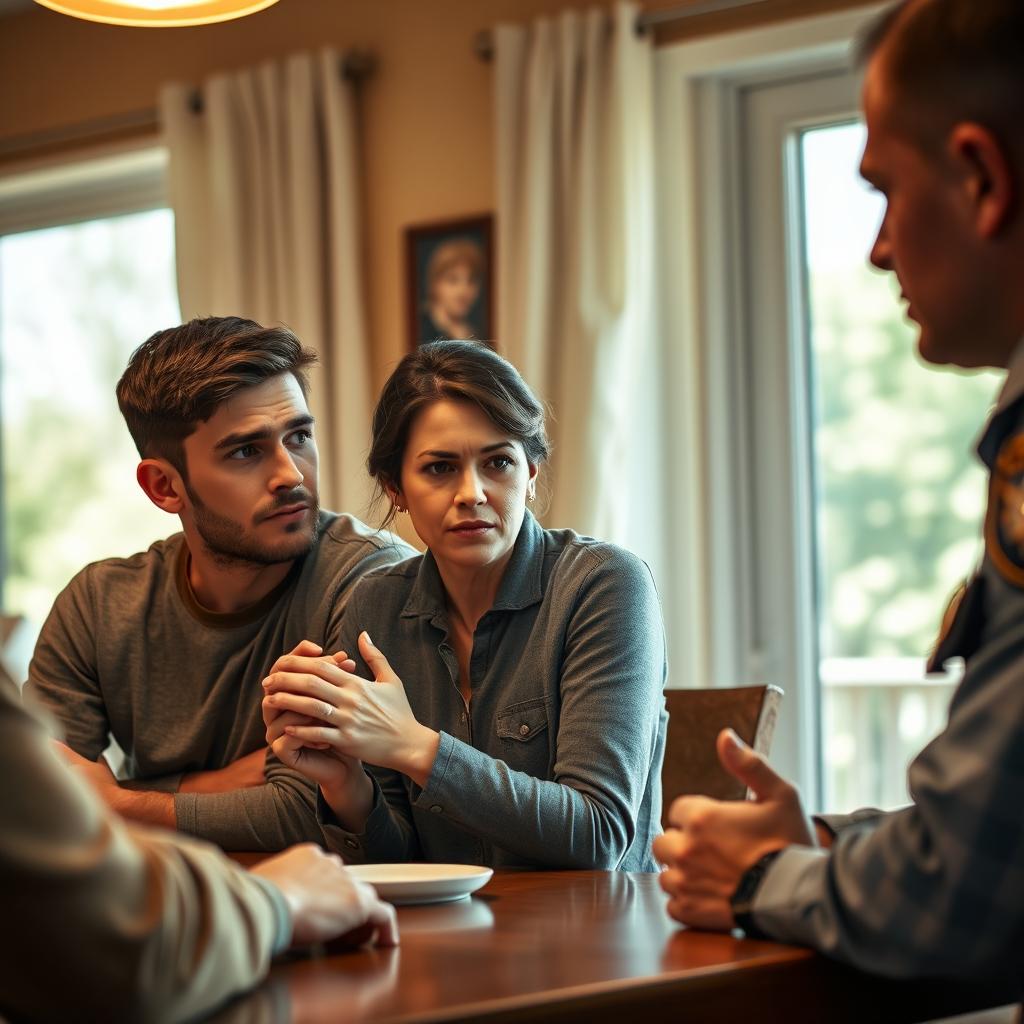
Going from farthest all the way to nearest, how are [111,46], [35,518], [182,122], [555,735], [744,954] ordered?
[35,518] < [111,46] < [182,122] < [555,735] < [744,954]

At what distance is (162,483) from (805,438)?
190 cm

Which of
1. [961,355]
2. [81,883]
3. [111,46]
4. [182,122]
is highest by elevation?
[111,46]

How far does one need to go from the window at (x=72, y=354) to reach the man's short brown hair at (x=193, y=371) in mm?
2489

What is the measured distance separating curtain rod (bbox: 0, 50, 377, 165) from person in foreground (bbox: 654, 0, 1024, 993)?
3.33 m

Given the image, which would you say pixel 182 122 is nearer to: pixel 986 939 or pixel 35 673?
pixel 35 673

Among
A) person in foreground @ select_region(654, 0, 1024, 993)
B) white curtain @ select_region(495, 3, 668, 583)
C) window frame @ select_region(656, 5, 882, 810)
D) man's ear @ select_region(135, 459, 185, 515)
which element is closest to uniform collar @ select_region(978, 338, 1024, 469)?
person in foreground @ select_region(654, 0, 1024, 993)

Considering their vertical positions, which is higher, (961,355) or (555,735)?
(961,355)

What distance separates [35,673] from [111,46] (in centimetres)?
298

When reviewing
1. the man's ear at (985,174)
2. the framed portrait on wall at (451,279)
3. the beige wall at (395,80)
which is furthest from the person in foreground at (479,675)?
the beige wall at (395,80)

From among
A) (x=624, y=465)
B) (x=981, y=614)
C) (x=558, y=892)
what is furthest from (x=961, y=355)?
(x=624, y=465)

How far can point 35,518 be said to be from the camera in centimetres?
522

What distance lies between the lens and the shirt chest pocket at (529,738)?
1.94m

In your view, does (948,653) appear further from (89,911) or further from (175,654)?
(175,654)

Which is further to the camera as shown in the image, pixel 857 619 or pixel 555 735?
pixel 857 619
